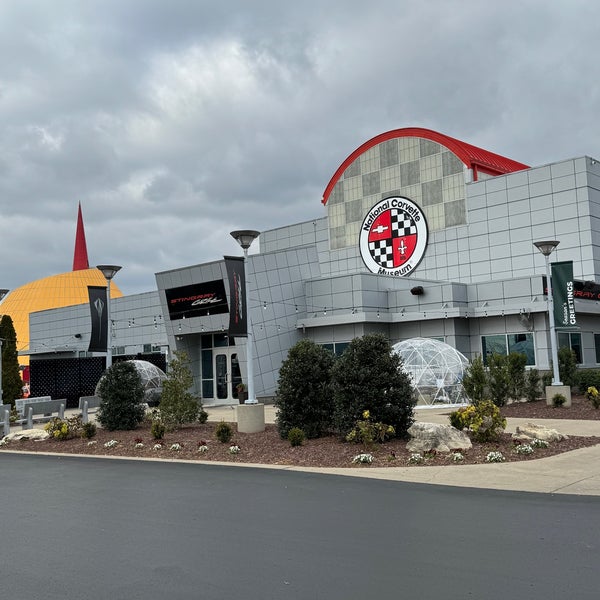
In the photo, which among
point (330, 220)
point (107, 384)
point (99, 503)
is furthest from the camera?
point (330, 220)

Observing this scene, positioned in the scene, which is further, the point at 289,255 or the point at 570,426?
the point at 289,255

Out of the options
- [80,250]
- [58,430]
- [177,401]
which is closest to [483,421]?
[177,401]

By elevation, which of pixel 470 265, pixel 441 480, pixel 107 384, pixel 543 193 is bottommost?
pixel 441 480

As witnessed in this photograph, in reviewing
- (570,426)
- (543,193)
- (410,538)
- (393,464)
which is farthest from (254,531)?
(543,193)

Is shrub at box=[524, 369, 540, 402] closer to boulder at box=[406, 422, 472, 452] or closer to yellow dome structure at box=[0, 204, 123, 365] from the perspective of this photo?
boulder at box=[406, 422, 472, 452]

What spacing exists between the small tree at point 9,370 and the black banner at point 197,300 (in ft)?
21.7

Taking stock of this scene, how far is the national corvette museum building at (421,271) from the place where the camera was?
89.4 feet

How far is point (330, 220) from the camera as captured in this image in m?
38.8

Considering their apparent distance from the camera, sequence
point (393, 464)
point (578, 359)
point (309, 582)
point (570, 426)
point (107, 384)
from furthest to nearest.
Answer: point (578, 359)
point (107, 384)
point (570, 426)
point (393, 464)
point (309, 582)

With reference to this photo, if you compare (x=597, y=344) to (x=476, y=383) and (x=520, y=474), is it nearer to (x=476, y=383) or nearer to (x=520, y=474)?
(x=476, y=383)

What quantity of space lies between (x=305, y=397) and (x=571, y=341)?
17.8 m

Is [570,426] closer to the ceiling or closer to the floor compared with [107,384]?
closer to the floor

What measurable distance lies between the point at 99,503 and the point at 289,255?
21232mm

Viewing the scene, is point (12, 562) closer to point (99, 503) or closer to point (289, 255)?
point (99, 503)
